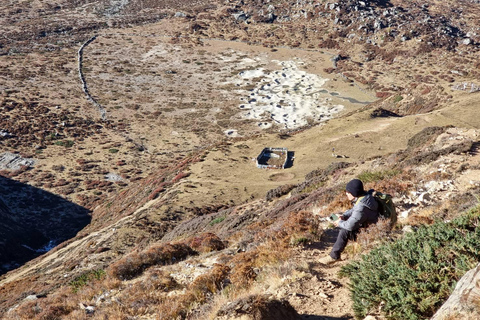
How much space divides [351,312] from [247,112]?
2259 inches

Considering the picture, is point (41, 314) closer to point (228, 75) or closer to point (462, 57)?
point (228, 75)

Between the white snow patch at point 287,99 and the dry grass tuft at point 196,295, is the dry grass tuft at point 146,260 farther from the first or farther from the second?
the white snow patch at point 287,99

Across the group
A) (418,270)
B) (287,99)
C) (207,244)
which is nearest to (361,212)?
(418,270)

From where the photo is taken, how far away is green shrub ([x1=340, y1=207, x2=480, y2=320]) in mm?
5172

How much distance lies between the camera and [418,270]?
5.54 m

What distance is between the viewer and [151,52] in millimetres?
90250

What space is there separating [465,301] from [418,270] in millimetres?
1362

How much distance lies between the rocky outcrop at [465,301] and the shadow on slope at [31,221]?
3260 centimetres

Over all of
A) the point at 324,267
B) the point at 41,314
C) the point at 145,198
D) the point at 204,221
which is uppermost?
the point at 324,267

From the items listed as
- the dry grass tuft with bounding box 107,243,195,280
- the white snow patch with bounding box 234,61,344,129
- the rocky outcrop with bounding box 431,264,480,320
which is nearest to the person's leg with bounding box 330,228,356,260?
the rocky outcrop with bounding box 431,264,480,320

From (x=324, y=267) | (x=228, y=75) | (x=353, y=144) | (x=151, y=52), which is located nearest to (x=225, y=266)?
(x=324, y=267)

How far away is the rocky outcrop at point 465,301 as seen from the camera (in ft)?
13.4

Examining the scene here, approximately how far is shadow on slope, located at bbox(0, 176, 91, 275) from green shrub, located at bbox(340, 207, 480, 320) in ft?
102

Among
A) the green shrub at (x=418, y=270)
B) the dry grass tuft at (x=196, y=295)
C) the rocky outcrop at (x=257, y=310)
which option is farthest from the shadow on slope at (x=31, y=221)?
the green shrub at (x=418, y=270)
